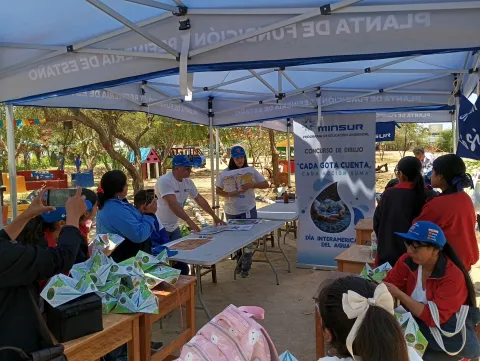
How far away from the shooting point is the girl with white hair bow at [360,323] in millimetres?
1050

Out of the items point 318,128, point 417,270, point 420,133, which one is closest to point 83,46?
point 417,270

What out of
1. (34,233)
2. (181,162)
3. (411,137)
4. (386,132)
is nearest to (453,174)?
(34,233)

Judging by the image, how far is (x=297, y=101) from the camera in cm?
548

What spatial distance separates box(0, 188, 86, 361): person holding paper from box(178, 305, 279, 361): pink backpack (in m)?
0.69

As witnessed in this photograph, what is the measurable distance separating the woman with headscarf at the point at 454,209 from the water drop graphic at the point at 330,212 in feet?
8.41

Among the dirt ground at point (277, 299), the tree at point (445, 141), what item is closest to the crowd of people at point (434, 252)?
the dirt ground at point (277, 299)

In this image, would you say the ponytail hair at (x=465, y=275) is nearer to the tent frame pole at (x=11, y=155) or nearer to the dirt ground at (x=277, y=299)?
the dirt ground at (x=277, y=299)

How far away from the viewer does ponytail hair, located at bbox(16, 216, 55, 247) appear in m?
1.86

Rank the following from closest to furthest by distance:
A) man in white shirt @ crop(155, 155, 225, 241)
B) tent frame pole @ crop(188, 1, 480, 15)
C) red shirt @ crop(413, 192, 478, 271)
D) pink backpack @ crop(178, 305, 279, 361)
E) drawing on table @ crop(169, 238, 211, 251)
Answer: pink backpack @ crop(178, 305, 279, 361) → tent frame pole @ crop(188, 1, 480, 15) → red shirt @ crop(413, 192, 478, 271) → drawing on table @ crop(169, 238, 211, 251) → man in white shirt @ crop(155, 155, 225, 241)

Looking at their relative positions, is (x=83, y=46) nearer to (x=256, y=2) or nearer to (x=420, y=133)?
(x=256, y=2)

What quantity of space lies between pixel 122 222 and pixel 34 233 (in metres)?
0.83

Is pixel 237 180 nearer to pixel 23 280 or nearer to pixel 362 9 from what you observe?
pixel 362 9

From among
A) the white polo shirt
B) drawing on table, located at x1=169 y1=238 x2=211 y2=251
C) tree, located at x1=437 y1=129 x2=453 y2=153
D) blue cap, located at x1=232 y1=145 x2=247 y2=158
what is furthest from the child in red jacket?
tree, located at x1=437 y1=129 x2=453 y2=153

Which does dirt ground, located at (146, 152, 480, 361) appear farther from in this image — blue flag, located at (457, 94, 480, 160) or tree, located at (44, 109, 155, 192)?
tree, located at (44, 109, 155, 192)
